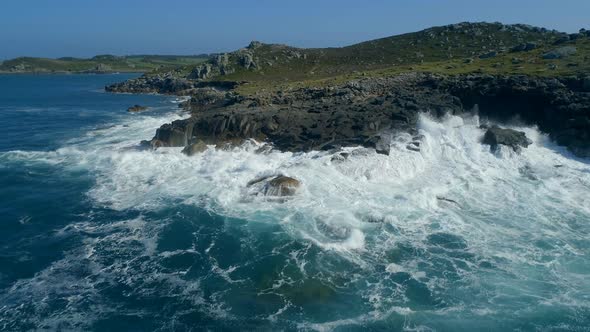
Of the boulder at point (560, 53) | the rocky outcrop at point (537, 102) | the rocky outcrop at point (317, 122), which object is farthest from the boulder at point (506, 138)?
the boulder at point (560, 53)

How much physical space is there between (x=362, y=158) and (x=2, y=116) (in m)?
68.5

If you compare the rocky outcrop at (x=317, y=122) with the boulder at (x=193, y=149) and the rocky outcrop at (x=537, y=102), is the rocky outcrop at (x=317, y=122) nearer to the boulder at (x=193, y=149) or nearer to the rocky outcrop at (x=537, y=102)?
the boulder at (x=193, y=149)

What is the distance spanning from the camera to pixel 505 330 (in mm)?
20734

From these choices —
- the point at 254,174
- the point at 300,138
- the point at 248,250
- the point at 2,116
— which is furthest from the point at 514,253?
the point at 2,116

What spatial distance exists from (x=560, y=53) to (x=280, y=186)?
194 ft

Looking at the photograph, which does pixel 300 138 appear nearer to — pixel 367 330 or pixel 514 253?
pixel 514 253

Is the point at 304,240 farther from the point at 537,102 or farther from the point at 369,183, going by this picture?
the point at 537,102

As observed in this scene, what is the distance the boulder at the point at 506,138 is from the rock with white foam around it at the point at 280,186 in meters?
22.4

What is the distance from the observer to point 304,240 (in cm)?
2895

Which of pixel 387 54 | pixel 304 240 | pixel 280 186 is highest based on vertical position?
pixel 387 54

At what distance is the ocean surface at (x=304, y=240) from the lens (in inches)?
870

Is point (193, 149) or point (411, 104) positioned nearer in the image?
point (193, 149)

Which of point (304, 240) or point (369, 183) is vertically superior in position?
point (369, 183)

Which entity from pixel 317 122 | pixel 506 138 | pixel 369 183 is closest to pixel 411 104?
pixel 506 138
